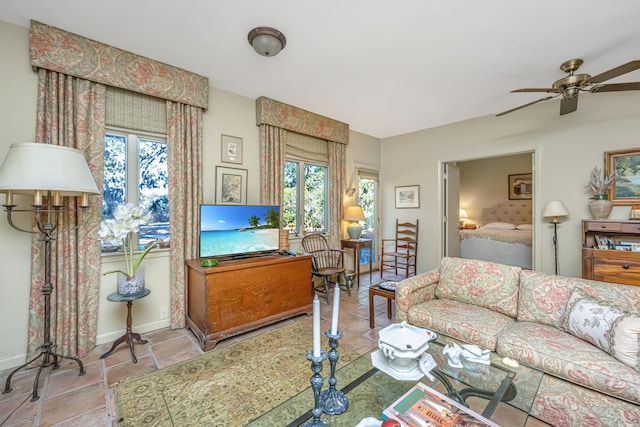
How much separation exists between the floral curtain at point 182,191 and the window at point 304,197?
128 cm

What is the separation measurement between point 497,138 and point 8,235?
559 centimetres

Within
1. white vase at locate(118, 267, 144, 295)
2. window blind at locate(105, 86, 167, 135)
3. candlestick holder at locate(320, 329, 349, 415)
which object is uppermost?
window blind at locate(105, 86, 167, 135)

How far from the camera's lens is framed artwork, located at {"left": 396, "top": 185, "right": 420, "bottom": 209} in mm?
4910

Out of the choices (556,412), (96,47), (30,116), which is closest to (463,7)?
(556,412)

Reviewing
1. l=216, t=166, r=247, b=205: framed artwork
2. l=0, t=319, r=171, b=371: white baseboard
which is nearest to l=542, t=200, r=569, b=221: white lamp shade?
l=216, t=166, r=247, b=205: framed artwork

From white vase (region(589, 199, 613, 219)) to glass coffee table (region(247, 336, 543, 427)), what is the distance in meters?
2.73

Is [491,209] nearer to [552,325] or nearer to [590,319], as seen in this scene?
[552,325]

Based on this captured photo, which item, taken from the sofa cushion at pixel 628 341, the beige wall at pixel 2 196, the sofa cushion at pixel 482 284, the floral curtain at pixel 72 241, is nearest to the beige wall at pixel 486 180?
the sofa cushion at pixel 482 284

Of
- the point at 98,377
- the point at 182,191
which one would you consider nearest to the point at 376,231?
the point at 182,191

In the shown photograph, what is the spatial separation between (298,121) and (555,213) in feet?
11.6

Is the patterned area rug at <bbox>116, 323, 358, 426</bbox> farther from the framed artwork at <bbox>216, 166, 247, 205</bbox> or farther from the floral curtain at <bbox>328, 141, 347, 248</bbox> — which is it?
the floral curtain at <bbox>328, 141, 347, 248</bbox>

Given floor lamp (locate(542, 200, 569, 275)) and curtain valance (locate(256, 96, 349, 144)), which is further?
curtain valance (locate(256, 96, 349, 144))

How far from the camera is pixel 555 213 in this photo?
3.33 meters

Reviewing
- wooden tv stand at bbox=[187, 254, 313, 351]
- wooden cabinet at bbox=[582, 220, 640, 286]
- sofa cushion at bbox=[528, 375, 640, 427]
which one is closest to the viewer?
sofa cushion at bbox=[528, 375, 640, 427]
